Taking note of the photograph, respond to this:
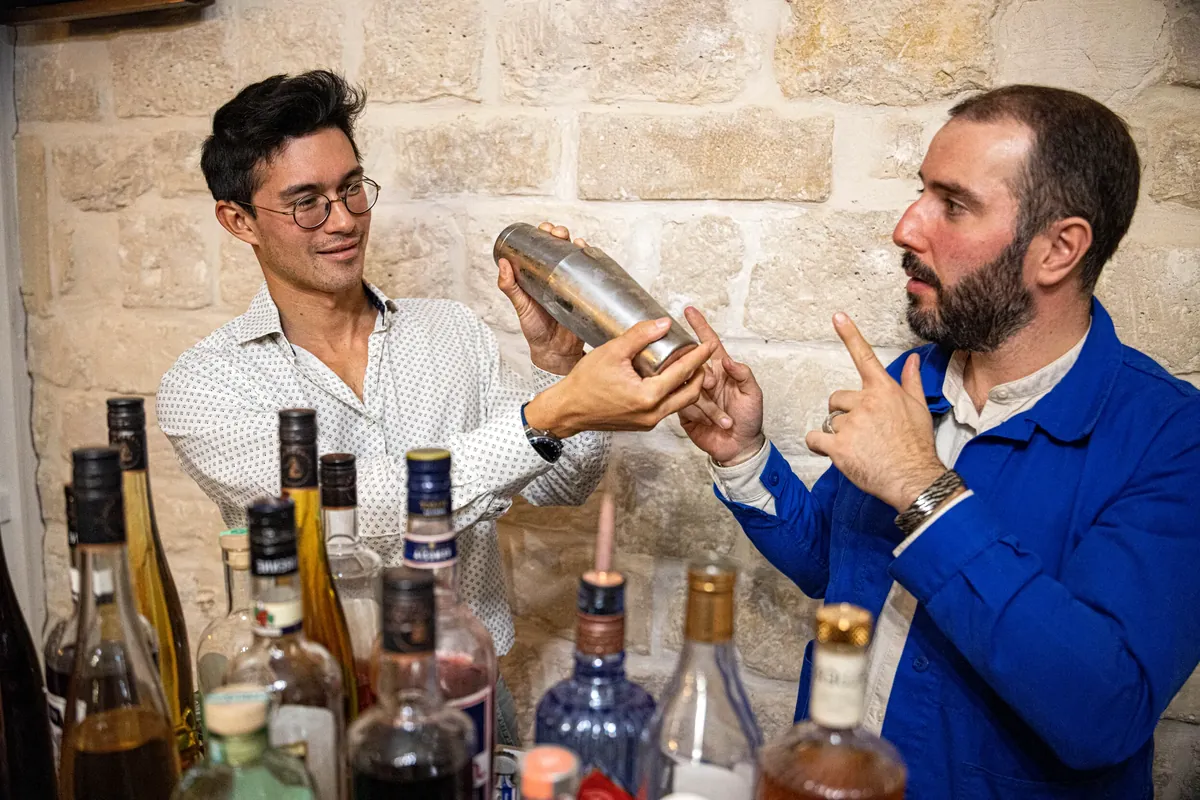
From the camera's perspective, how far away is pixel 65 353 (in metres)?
2.25

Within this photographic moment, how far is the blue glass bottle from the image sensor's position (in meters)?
0.66

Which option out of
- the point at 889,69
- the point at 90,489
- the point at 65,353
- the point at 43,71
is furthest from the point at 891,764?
the point at 43,71

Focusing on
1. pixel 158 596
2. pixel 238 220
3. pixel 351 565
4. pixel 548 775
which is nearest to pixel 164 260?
pixel 238 220

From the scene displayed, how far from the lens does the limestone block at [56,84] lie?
213 centimetres

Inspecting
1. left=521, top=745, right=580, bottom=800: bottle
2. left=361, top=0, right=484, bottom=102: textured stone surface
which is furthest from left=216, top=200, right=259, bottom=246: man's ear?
left=521, top=745, right=580, bottom=800: bottle

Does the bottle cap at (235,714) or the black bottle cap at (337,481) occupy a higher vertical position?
the black bottle cap at (337,481)

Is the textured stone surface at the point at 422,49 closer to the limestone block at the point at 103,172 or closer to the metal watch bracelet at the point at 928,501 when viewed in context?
the limestone block at the point at 103,172

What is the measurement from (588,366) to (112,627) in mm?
→ 589

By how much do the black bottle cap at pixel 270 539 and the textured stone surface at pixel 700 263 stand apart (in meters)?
1.14

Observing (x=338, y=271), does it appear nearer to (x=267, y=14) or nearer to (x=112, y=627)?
(x=267, y=14)

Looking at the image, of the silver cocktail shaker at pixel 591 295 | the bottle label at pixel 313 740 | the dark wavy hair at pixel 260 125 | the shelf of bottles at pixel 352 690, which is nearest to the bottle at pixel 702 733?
the shelf of bottles at pixel 352 690

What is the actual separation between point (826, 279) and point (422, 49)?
0.90 m

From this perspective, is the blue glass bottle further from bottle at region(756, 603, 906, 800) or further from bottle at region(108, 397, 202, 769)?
bottle at region(108, 397, 202, 769)

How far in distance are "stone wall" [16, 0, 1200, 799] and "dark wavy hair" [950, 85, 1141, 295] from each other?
298 mm
